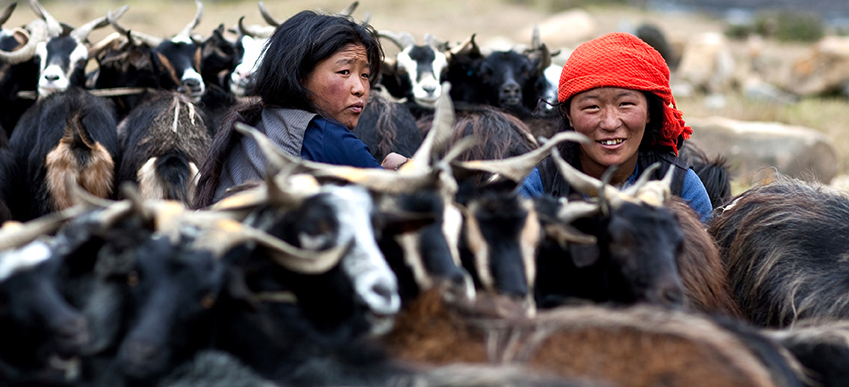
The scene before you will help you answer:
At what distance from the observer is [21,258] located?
2.36 meters

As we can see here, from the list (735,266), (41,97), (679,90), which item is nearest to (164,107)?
(41,97)

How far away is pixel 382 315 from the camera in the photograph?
2451mm

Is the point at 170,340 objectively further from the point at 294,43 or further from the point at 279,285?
the point at 294,43

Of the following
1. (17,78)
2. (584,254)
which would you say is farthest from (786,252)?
(17,78)

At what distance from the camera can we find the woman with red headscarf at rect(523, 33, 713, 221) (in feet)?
12.7

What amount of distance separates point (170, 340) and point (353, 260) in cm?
62

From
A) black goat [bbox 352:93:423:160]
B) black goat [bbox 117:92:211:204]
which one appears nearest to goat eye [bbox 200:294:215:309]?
black goat [bbox 117:92:211:204]

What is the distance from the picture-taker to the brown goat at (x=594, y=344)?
7.48ft

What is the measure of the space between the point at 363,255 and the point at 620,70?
1.95 meters

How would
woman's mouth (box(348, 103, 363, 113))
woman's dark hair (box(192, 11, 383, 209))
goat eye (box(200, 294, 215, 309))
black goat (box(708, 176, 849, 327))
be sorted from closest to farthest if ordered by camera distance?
1. goat eye (box(200, 294, 215, 309))
2. black goat (box(708, 176, 849, 327))
3. woman's dark hair (box(192, 11, 383, 209))
4. woman's mouth (box(348, 103, 363, 113))

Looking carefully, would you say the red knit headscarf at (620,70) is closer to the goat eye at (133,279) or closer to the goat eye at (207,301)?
the goat eye at (207,301)

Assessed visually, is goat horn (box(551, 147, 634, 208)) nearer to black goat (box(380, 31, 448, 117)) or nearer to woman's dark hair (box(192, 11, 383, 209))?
woman's dark hair (box(192, 11, 383, 209))

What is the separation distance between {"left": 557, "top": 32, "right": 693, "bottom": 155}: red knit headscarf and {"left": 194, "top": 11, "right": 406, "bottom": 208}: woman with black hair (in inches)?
40.1

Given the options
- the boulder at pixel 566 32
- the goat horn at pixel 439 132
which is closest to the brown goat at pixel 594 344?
the goat horn at pixel 439 132
